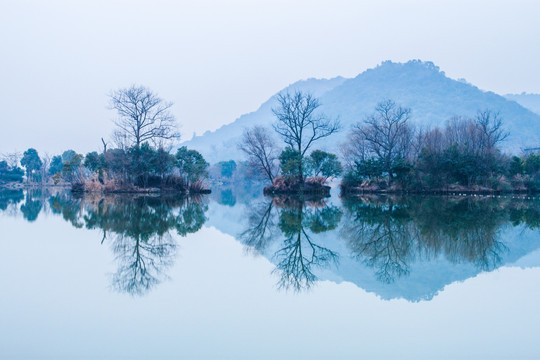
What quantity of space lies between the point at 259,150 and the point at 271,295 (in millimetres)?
29752

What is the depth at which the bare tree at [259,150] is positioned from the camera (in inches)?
1379

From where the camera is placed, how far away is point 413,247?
860 cm

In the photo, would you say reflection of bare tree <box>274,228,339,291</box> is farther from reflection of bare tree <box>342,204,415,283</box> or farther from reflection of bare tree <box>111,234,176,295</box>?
reflection of bare tree <box>111,234,176,295</box>

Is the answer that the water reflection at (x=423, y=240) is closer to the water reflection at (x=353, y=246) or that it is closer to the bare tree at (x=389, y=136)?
the water reflection at (x=353, y=246)

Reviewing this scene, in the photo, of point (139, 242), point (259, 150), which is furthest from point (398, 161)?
point (139, 242)

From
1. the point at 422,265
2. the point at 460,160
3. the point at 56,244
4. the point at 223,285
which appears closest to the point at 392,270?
the point at 422,265

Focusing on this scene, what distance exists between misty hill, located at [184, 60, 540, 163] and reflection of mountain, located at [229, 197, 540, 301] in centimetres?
10328

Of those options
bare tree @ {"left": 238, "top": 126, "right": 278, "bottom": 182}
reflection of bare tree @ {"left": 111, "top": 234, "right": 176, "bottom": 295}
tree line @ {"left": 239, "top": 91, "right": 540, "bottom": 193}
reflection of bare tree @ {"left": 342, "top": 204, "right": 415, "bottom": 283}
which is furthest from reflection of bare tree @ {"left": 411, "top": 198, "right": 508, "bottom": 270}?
bare tree @ {"left": 238, "top": 126, "right": 278, "bottom": 182}

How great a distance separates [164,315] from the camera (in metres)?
4.72

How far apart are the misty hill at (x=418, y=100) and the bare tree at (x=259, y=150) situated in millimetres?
80464

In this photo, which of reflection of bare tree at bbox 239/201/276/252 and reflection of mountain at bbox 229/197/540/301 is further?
reflection of bare tree at bbox 239/201/276/252

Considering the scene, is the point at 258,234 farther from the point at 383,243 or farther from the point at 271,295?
the point at 271,295

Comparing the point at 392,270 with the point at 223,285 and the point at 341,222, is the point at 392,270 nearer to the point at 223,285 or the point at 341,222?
the point at 223,285

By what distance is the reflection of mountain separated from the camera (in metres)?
6.31
